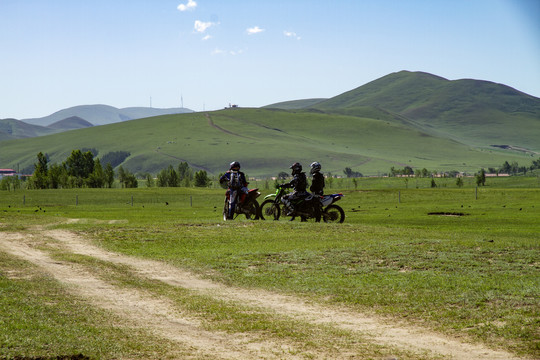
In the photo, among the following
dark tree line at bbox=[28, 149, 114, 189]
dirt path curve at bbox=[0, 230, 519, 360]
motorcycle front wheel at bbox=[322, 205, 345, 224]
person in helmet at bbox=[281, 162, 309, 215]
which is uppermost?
dark tree line at bbox=[28, 149, 114, 189]

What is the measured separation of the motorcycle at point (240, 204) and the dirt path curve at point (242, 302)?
13066mm

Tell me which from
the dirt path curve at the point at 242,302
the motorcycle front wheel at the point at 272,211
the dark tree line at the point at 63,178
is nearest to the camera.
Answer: the dirt path curve at the point at 242,302

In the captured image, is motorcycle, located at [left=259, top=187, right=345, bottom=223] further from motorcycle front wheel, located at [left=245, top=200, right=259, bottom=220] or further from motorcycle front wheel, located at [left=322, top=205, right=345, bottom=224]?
motorcycle front wheel, located at [left=245, top=200, right=259, bottom=220]

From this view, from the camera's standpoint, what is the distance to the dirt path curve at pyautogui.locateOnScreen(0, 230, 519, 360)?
395 inches

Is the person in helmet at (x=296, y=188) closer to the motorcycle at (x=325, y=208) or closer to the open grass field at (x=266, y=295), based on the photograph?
the motorcycle at (x=325, y=208)

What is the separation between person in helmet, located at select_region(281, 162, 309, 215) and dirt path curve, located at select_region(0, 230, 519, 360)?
13324mm

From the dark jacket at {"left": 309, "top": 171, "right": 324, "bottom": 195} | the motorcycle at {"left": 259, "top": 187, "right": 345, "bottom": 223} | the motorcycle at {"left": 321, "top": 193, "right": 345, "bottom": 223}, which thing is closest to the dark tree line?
the motorcycle at {"left": 259, "top": 187, "right": 345, "bottom": 223}

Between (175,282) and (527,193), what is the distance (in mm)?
64015

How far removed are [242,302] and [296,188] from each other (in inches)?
723

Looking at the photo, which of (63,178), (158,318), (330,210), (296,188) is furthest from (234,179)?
(63,178)

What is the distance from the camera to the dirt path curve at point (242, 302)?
32.9 ft

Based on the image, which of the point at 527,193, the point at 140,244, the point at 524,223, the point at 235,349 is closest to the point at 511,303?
the point at 235,349

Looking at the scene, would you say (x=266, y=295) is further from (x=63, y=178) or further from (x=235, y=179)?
(x=63, y=178)

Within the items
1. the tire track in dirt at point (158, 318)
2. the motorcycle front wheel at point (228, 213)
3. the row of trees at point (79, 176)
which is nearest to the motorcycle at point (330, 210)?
the motorcycle front wheel at point (228, 213)
